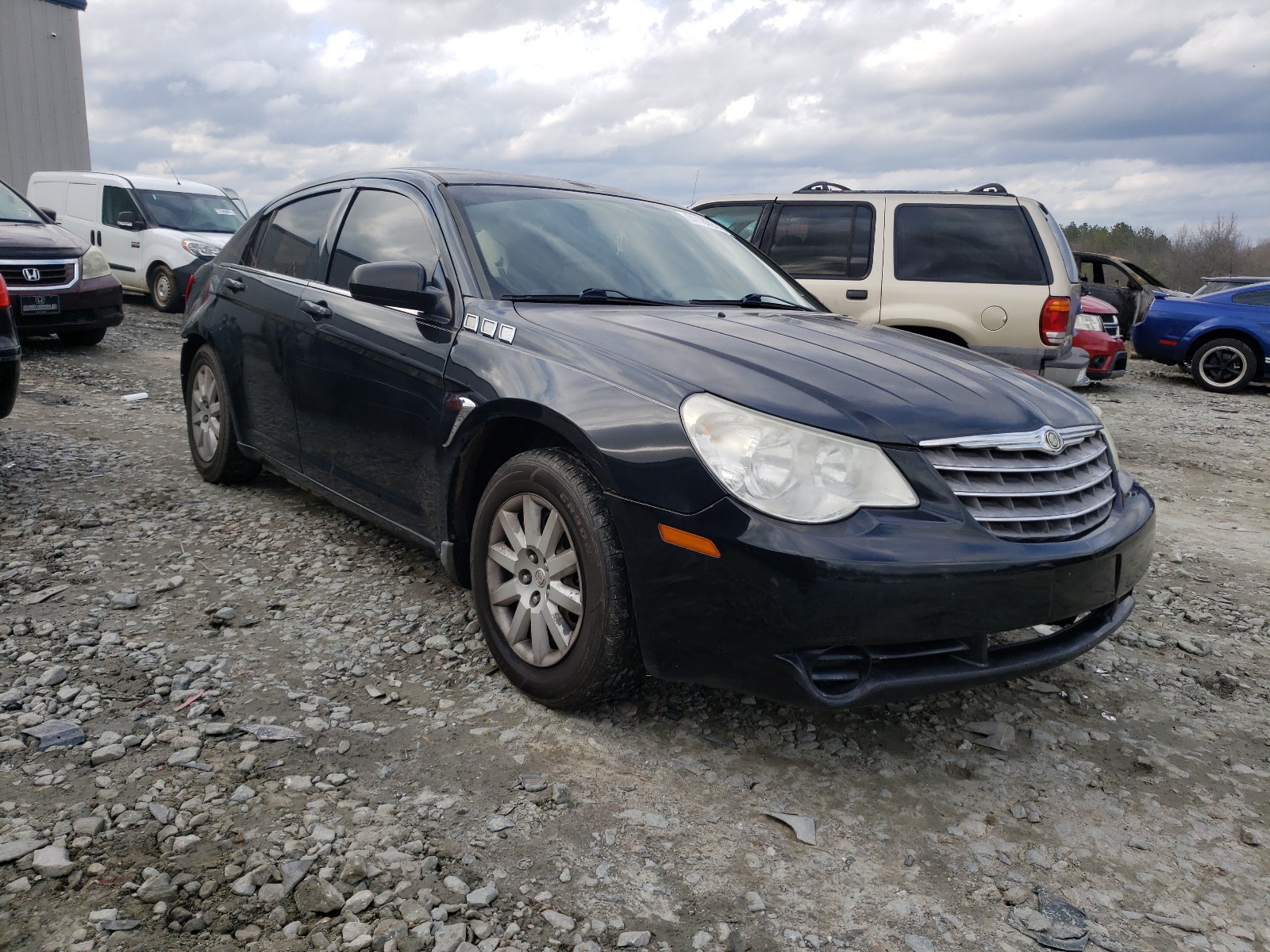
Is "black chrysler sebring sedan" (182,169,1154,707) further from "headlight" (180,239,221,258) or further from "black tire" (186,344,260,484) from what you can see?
"headlight" (180,239,221,258)

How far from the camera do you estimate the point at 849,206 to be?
769 centimetres

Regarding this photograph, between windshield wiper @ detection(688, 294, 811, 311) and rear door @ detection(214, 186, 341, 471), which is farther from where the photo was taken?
rear door @ detection(214, 186, 341, 471)

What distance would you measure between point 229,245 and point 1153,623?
183 inches

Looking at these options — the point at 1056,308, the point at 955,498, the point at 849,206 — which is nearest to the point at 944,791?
the point at 955,498

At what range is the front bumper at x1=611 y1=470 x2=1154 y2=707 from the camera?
2410mm

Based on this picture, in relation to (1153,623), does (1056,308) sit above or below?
above

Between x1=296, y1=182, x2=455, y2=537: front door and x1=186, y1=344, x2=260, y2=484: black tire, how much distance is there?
0.94 meters

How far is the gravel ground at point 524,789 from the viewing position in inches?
84.7

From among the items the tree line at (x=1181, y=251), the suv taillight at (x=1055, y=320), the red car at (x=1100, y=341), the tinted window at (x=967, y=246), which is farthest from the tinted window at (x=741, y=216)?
the tree line at (x=1181, y=251)

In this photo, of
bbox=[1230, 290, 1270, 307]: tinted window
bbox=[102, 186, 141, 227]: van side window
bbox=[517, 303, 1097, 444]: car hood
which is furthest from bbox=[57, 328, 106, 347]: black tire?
bbox=[1230, 290, 1270, 307]: tinted window

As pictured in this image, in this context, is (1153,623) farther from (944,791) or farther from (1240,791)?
(944,791)

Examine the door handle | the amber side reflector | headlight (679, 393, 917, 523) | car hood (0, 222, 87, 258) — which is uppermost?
car hood (0, 222, 87, 258)

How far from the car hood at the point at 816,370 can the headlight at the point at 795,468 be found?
43 mm

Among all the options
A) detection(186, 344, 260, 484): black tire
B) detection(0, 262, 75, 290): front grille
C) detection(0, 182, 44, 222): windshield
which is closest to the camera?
detection(186, 344, 260, 484): black tire
